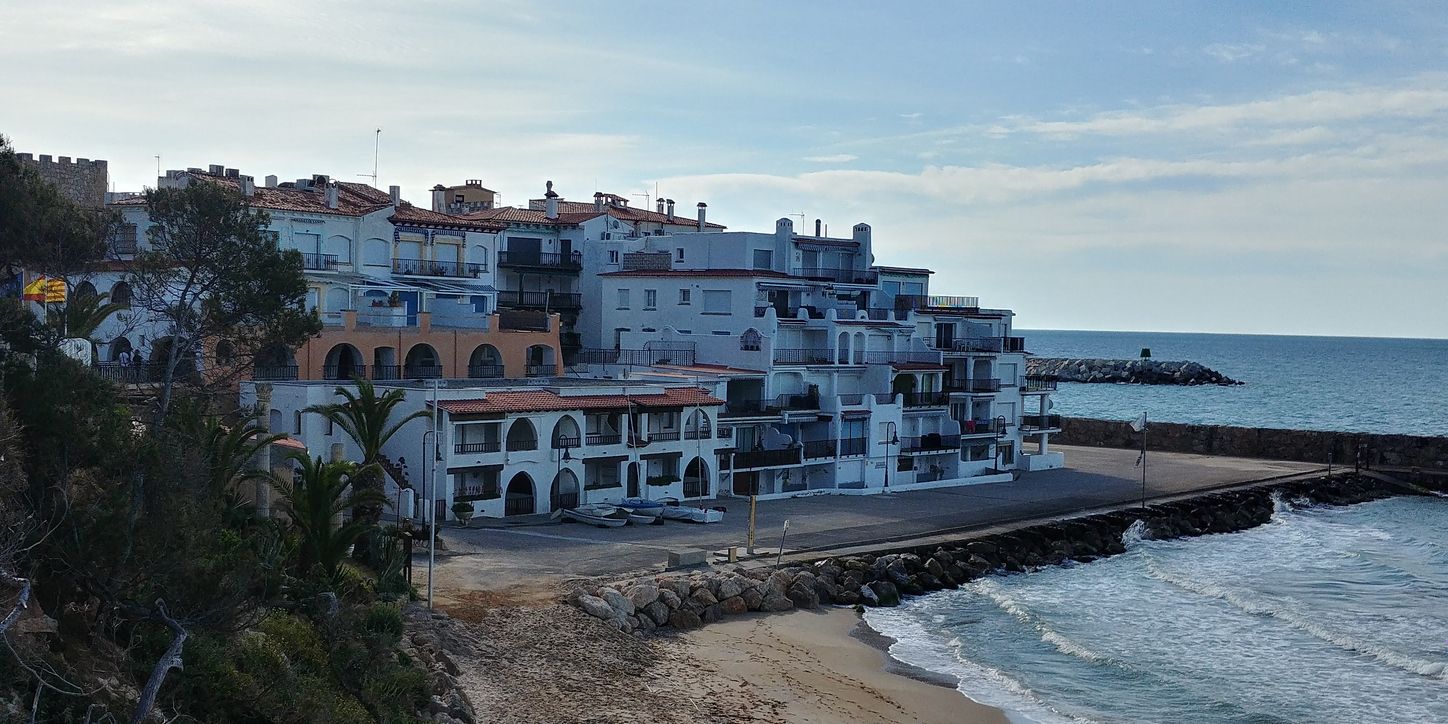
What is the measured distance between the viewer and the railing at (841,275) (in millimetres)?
72625

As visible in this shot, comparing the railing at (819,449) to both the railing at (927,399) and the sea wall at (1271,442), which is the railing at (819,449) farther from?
the sea wall at (1271,442)

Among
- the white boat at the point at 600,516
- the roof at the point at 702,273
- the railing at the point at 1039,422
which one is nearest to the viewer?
the white boat at the point at 600,516

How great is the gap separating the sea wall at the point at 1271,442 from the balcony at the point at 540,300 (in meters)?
37.6

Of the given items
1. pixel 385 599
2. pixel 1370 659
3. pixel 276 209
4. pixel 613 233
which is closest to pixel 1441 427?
pixel 613 233

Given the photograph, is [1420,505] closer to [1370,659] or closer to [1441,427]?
[1370,659]

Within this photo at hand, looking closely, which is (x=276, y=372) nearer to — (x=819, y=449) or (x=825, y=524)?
(x=825, y=524)

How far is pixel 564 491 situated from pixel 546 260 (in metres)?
Result: 28.6

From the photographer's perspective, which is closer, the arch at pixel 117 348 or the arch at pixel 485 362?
the arch at pixel 117 348

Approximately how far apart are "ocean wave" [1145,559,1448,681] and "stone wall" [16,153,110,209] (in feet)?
150

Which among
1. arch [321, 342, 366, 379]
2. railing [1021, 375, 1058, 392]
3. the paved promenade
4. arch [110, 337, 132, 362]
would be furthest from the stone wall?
railing [1021, 375, 1058, 392]

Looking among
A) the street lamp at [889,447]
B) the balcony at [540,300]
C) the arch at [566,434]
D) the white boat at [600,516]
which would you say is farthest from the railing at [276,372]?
the street lamp at [889,447]

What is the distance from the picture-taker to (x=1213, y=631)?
44.8 metres

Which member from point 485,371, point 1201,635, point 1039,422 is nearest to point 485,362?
point 485,371

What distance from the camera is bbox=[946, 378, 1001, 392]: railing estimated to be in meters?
74.8
